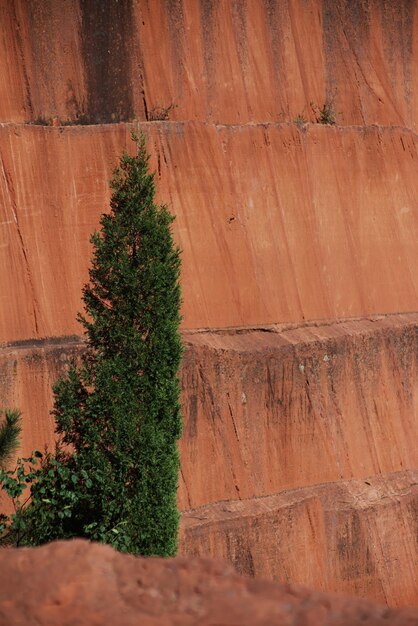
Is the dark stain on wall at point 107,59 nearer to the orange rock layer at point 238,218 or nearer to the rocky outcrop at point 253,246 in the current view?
the rocky outcrop at point 253,246

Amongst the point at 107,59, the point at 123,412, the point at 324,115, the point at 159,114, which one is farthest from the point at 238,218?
the point at 123,412

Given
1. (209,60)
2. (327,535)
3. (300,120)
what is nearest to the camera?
(327,535)

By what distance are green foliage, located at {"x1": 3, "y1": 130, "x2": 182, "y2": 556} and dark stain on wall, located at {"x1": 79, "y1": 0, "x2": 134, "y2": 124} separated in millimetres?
4024

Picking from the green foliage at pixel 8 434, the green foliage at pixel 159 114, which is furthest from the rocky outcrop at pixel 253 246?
the green foliage at pixel 8 434

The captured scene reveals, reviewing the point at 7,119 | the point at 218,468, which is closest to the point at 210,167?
the point at 7,119

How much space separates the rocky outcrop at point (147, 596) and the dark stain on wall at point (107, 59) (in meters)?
12.7

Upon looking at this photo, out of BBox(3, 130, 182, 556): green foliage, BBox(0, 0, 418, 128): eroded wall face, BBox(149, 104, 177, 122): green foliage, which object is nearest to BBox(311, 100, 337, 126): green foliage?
BBox(0, 0, 418, 128): eroded wall face

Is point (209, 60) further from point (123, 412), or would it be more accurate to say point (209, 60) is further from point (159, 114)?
point (123, 412)

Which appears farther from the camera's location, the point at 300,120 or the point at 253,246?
the point at 300,120

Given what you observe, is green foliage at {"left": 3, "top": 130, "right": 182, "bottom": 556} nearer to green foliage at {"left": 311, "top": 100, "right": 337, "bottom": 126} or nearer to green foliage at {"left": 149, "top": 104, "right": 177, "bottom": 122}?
green foliage at {"left": 149, "top": 104, "right": 177, "bottom": 122}

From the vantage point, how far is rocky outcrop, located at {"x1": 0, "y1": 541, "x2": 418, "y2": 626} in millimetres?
4707

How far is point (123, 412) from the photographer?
13039mm

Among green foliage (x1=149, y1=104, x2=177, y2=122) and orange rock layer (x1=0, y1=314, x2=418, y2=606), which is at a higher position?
green foliage (x1=149, y1=104, x2=177, y2=122)

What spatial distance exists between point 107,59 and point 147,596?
13.6m
